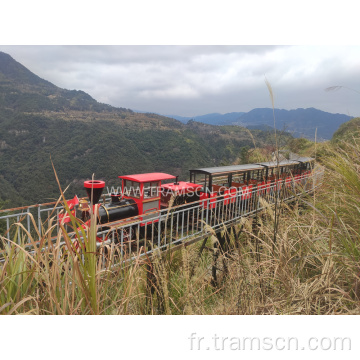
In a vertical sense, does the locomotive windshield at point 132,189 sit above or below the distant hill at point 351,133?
below

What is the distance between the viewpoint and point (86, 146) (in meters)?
40.0

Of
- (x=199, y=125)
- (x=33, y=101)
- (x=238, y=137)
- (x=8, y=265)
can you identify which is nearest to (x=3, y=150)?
(x=33, y=101)

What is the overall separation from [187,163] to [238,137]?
16.0 m

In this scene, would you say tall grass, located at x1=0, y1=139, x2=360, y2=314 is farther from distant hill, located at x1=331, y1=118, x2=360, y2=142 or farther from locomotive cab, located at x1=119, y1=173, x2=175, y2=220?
locomotive cab, located at x1=119, y1=173, x2=175, y2=220

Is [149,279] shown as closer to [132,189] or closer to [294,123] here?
[294,123]

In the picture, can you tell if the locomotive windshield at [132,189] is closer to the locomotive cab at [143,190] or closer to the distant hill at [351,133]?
the locomotive cab at [143,190]

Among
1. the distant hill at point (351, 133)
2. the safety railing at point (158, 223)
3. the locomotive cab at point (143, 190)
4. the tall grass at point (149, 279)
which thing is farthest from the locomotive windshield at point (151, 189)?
the distant hill at point (351, 133)

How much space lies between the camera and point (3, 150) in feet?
150

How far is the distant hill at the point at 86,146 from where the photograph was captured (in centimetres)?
3250

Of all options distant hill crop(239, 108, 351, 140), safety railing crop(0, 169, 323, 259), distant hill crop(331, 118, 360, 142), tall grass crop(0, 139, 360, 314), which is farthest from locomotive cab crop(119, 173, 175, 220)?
distant hill crop(331, 118, 360, 142)

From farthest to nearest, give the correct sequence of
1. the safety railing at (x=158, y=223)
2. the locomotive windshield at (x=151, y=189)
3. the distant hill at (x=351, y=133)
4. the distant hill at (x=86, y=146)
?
the distant hill at (x=86, y=146)
the locomotive windshield at (x=151, y=189)
the distant hill at (x=351, y=133)
the safety railing at (x=158, y=223)

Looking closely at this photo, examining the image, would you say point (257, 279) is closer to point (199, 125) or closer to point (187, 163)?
point (187, 163)

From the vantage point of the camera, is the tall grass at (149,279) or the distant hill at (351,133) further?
the distant hill at (351,133)

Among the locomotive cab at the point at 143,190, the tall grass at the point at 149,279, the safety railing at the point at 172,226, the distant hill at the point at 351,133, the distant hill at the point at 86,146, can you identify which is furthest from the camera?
the distant hill at the point at 86,146
